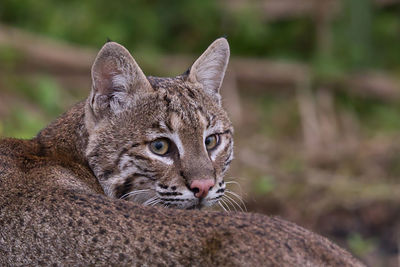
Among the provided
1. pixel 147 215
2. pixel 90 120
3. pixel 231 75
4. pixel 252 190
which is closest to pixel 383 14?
pixel 231 75

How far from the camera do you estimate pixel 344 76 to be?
14.2 m

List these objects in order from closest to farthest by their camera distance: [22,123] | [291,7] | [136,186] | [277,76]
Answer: [136,186]
[22,123]
[277,76]
[291,7]

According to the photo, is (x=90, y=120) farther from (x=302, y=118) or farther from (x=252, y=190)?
(x=302, y=118)

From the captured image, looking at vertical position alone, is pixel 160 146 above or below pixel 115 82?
below

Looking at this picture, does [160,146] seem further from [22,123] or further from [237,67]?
[237,67]

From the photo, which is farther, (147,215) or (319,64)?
(319,64)

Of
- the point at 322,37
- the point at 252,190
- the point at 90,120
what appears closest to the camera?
the point at 90,120

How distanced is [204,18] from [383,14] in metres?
3.97

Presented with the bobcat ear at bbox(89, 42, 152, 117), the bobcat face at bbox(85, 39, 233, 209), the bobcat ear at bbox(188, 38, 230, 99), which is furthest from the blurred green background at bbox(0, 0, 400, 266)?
the bobcat ear at bbox(89, 42, 152, 117)

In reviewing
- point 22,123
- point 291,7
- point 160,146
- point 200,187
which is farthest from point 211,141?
point 291,7

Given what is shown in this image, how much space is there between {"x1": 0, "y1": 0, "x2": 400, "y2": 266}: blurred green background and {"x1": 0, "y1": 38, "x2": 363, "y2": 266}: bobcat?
12.4 feet

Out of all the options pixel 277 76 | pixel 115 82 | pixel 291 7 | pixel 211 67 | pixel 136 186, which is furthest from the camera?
pixel 291 7

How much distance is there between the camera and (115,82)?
582cm

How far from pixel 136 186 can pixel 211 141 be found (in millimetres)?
752
